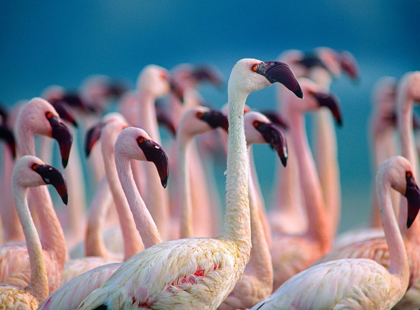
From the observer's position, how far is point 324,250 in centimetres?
503

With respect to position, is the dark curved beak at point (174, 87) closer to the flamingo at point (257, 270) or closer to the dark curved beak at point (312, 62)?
the dark curved beak at point (312, 62)

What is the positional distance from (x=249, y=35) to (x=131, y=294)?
20.9ft

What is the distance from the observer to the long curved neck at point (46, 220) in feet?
13.0

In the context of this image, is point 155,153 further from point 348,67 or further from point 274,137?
point 348,67

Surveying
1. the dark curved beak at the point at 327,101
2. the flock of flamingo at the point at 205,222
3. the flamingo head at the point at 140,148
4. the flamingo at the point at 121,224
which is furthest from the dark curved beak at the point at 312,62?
the flamingo head at the point at 140,148

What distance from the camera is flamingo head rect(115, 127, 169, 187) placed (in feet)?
11.4

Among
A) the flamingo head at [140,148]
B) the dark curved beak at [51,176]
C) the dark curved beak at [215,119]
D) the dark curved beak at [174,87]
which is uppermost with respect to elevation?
the dark curved beak at [174,87]

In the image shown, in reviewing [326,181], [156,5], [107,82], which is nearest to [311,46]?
[156,5]

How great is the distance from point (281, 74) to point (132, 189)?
3.60 ft

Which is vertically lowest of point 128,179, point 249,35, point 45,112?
point 128,179

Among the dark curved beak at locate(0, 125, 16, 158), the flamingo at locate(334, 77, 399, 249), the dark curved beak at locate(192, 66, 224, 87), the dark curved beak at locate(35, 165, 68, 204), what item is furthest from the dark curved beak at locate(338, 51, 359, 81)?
the dark curved beak at locate(35, 165, 68, 204)

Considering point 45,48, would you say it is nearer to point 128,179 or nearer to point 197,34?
point 197,34

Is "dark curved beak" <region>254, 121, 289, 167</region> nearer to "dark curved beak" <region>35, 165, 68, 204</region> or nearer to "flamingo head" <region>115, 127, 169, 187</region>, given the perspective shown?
"flamingo head" <region>115, 127, 169, 187</region>

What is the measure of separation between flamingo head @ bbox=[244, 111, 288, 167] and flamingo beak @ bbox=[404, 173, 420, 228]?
0.79m
